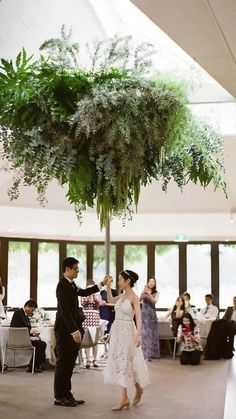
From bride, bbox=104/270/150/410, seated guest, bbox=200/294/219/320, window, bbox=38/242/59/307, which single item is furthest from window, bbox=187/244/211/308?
bride, bbox=104/270/150/410

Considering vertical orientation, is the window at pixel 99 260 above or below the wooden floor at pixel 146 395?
above

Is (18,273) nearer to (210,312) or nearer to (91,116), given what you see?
(210,312)

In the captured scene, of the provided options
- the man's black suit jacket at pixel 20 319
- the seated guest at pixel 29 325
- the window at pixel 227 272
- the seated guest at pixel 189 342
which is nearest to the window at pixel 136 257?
the window at pixel 227 272

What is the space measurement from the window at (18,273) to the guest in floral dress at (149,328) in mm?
7974

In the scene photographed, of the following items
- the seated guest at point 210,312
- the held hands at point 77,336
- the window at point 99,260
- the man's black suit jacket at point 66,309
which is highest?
the window at point 99,260

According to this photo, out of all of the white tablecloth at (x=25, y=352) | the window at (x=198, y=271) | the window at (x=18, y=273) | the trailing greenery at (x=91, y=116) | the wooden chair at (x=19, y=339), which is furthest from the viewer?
the window at (x=198, y=271)

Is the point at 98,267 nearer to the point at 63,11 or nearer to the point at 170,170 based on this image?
the point at 63,11

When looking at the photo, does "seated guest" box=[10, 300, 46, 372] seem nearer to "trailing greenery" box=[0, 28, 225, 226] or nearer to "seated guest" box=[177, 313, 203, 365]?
"seated guest" box=[177, 313, 203, 365]

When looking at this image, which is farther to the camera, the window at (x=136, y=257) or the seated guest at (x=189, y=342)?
the window at (x=136, y=257)

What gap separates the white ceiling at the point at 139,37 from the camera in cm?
406

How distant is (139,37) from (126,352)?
442 cm

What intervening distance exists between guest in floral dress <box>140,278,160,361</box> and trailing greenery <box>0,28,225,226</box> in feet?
26.6

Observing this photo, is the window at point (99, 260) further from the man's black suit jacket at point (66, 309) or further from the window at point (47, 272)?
the man's black suit jacket at point (66, 309)

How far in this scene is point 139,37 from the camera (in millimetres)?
9734
